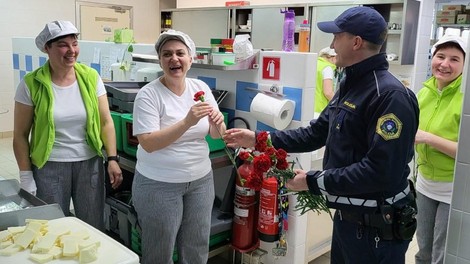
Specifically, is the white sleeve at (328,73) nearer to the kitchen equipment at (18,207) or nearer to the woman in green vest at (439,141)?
the woman in green vest at (439,141)

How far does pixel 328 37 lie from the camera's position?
5.62 metres

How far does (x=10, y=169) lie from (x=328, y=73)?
3.86m

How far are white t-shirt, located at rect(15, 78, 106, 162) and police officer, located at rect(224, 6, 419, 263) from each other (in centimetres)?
114

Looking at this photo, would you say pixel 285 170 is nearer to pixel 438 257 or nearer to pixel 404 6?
pixel 438 257

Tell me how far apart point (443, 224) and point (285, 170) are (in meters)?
1.03

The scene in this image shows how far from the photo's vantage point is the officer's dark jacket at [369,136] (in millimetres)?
1451

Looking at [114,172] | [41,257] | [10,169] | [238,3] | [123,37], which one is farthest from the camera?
[238,3]

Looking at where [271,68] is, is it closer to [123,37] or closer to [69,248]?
[69,248]

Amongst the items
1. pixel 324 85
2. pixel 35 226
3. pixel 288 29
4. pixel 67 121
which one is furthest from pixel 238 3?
pixel 35 226

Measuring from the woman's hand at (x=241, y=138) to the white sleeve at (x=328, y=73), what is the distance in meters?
1.58

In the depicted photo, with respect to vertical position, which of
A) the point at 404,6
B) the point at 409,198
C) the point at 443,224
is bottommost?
the point at 443,224

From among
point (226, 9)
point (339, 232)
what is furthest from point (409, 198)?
point (226, 9)

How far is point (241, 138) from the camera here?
6.53ft

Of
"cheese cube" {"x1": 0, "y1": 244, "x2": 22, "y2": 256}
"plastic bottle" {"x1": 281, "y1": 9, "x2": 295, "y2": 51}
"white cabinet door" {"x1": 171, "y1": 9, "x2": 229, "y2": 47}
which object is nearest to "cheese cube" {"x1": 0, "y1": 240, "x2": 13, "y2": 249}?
"cheese cube" {"x1": 0, "y1": 244, "x2": 22, "y2": 256}
